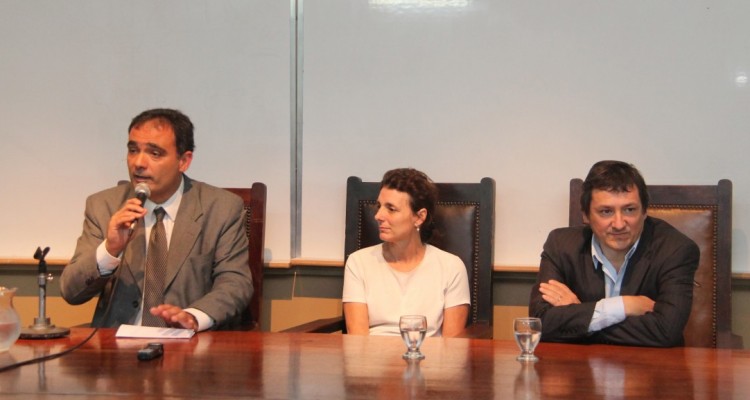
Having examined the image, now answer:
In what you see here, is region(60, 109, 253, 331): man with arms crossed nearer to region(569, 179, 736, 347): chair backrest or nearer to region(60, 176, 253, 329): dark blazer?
region(60, 176, 253, 329): dark blazer

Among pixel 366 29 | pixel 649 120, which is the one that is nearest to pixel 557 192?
pixel 649 120

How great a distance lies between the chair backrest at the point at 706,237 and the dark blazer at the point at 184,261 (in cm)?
118

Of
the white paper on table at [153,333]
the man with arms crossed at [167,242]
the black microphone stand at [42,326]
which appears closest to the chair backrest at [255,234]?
the man with arms crossed at [167,242]

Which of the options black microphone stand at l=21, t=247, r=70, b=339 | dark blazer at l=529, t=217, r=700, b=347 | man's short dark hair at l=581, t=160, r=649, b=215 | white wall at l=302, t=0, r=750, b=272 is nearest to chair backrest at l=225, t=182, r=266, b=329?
white wall at l=302, t=0, r=750, b=272

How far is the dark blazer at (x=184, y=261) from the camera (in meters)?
3.05

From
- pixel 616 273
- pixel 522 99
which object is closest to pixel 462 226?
pixel 522 99

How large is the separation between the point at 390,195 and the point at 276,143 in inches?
24.0

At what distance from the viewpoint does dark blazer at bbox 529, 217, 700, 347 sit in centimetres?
269

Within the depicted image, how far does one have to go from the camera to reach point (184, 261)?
3.14m

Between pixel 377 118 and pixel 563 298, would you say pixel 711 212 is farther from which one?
pixel 377 118

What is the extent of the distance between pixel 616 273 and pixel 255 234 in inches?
51.2

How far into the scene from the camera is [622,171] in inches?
114

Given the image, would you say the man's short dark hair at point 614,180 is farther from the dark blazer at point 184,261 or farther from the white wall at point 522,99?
the dark blazer at point 184,261

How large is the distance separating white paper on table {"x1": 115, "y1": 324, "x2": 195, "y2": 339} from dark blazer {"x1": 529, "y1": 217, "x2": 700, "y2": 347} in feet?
3.40
